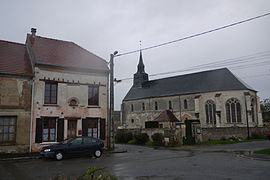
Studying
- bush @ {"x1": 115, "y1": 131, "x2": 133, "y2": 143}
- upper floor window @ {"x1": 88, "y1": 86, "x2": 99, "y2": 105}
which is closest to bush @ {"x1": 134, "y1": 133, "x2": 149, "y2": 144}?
bush @ {"x1": 115, "y1": 131, "x2": 133, "y2": 143}

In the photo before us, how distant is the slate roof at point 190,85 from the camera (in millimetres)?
41281

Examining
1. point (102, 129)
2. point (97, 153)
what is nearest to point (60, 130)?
point (102, 129)

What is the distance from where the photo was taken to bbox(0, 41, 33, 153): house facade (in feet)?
55.3

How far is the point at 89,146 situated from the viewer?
1603cm

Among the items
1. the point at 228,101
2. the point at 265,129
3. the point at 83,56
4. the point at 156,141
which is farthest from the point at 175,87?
the point at 83,56

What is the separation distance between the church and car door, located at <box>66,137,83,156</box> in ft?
61.2

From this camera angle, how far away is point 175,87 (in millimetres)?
49344

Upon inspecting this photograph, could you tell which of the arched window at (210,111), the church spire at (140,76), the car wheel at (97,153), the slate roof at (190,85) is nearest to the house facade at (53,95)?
the car wheel at (97,153)

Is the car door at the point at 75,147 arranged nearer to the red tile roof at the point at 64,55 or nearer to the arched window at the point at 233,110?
the red tile roof at the point at 64,55

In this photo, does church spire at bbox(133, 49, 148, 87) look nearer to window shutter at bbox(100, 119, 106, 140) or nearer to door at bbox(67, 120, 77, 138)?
window shutter at bbox(100, 119, 106, 140)

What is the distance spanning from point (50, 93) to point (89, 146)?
6.05 m

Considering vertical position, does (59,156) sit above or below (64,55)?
below

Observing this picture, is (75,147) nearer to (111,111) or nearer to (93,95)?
(111,111)

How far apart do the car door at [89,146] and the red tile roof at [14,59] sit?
720cm
